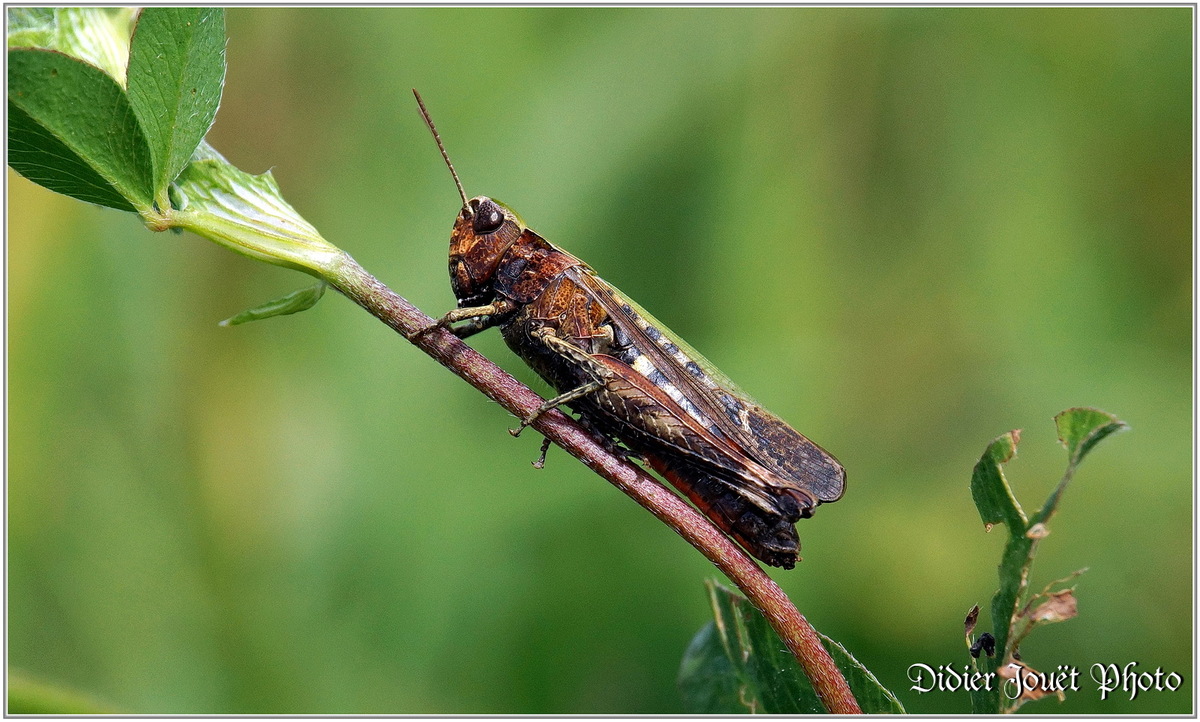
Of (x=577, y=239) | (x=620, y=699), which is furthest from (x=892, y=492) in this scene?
(x=577, y=239)

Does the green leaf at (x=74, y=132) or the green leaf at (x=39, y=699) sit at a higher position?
the green leaf at (x=74, y=132)

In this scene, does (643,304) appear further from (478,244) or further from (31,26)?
(31,26)

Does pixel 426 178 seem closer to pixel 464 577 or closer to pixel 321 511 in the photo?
pixel 321 511

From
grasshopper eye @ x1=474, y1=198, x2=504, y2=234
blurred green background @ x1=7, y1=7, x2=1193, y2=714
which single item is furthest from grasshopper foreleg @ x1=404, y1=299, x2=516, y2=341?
blurred green background @ x1=7, y1=7, x2=1193, y2=714

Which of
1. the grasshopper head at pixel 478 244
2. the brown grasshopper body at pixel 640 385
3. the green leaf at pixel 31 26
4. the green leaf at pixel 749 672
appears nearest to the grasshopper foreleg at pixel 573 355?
the brown grasshopper body at pixel 640 385

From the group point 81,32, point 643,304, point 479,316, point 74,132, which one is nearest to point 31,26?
point 81,32

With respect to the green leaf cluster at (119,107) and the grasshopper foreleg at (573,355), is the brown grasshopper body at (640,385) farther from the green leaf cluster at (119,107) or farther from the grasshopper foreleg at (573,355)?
the green leaf cluster at (119,107)
